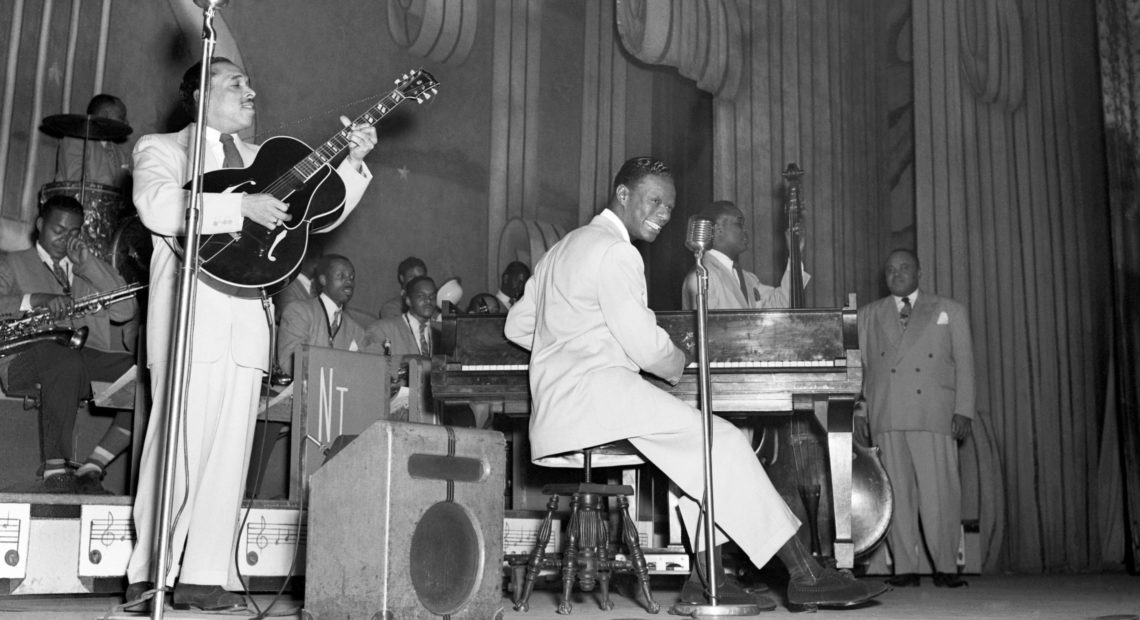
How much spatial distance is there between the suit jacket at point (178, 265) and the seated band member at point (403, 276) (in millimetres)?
3918

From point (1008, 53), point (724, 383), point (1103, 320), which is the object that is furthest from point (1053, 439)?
point (724, 383)

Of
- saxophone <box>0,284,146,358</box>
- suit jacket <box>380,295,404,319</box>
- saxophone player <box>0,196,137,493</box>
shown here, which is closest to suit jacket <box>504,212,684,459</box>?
saxophone <box>0,284,146,358</box>

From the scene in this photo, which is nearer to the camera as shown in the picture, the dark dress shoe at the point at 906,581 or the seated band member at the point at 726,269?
the seated band member at the point at 726,269

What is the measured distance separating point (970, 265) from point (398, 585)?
752 cm

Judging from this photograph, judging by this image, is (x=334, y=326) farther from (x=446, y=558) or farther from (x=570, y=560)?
(x=446, y=558)

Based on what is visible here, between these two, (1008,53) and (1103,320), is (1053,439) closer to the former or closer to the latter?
(1103,320)

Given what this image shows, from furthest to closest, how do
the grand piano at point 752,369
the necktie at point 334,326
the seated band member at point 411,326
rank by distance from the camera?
the seated band member at point 411,326 < the necktie at point 334,326 < the grand piano at point 752,369

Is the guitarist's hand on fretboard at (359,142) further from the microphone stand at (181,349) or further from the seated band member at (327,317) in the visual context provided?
the seated band member at (327,317)

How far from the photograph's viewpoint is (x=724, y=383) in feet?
14.1

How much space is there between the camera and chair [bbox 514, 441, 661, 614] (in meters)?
3.71

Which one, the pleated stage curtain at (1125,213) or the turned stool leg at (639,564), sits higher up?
the pleated stage curtain at (1125,213)

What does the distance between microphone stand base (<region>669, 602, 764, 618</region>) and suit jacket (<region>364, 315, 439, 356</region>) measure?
3671mm

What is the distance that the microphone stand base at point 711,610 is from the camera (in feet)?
11.1

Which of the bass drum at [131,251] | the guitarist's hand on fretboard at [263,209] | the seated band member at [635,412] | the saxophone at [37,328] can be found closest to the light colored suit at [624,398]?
the seated band member at [635,412]
